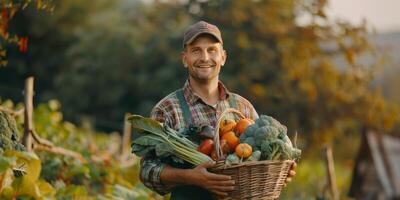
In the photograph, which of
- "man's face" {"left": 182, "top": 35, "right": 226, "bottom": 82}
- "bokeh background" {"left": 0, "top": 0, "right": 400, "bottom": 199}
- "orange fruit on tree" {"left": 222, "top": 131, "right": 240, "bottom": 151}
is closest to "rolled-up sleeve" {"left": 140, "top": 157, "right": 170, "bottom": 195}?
"orange fruit on tree" {"left": 222, "top": 131, "right": 240, "bottom": 151}

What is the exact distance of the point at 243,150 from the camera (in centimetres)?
468

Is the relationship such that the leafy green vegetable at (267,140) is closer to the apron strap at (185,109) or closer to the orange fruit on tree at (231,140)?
the orange fruit on tree at (231,140)

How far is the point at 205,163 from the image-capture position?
15.4 feet

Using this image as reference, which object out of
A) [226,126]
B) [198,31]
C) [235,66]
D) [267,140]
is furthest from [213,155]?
[235,66]

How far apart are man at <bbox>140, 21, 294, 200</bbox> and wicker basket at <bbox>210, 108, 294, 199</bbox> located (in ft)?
0.71

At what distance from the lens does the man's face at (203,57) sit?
5.07 m

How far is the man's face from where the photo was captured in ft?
16.6

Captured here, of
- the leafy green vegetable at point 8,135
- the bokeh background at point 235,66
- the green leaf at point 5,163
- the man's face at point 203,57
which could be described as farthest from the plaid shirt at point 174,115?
the bokeh background at point 235,66

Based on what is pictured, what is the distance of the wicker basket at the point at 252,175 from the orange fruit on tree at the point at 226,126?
114 mm

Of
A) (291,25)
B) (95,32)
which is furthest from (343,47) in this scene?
(95,32)

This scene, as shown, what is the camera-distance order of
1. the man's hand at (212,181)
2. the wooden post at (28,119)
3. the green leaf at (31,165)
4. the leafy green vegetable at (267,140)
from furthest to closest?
the wooden post at (28,119), the green leaf at (31,165), the leafy green vegetable at (267,140), the man's hand at (212,181)

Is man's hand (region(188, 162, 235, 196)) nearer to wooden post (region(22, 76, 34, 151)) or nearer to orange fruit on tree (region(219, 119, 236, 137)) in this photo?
orange fruit on tree (region(219, 119, 236, 137))

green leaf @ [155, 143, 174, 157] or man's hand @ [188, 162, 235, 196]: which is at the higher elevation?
green leaf @ [155, 143, 174, 157]

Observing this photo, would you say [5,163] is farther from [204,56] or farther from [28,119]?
[28,119]
